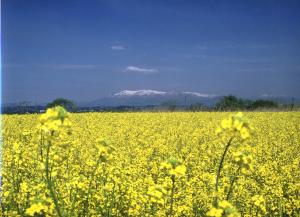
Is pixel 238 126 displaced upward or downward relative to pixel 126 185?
upward

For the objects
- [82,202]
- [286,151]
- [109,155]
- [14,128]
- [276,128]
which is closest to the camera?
[109,155]

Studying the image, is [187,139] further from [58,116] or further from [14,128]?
[58,116]

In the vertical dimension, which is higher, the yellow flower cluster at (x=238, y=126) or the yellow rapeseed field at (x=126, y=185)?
the yellow flower cluster at (x=238, y=126)

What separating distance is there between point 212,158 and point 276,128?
846cm

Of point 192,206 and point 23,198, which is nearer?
point 23,198

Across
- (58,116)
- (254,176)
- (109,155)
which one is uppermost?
(58,116)

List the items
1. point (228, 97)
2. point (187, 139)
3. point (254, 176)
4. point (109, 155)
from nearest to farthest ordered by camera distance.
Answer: point (109, 155)
point (254, 176)
point (187, 139)
point (228, 97)

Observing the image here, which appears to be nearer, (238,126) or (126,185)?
(238,126)

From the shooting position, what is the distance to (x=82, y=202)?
231 inches

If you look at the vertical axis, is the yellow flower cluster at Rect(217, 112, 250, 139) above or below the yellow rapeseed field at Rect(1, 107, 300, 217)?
above

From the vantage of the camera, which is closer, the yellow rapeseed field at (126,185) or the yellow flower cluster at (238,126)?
the yellow flower cluster at (238,126)

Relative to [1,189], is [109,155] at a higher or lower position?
higher

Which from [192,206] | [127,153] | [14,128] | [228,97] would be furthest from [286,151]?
[228,97]

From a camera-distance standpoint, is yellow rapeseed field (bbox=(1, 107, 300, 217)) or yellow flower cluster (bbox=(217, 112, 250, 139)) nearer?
yellow flower cluster (bbox=(217, 112, 250, 139))
